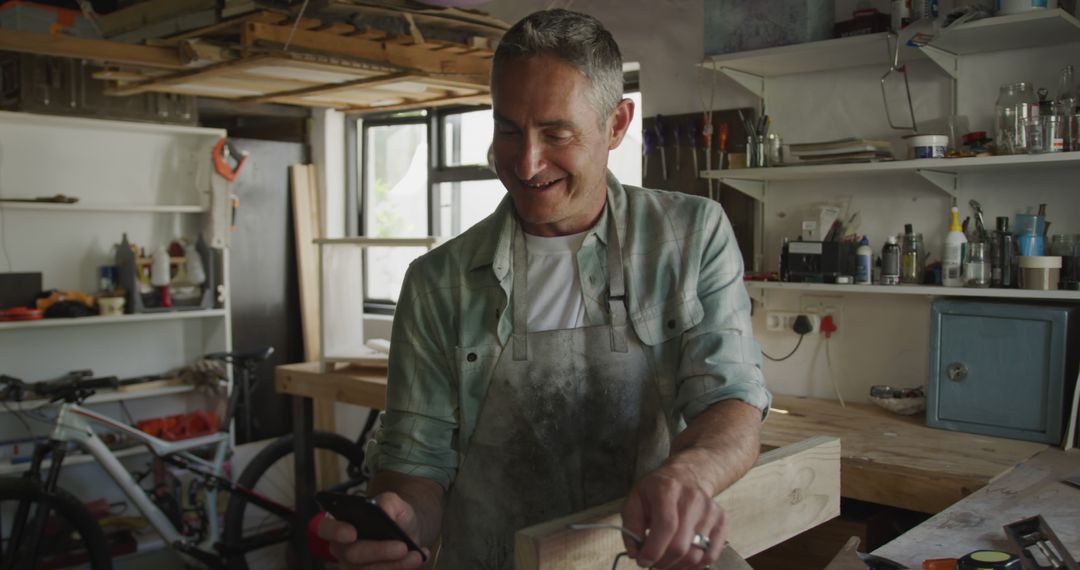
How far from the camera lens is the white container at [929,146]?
9.05 feet

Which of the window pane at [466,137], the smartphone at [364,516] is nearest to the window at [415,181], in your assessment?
the window pane at [466,137]

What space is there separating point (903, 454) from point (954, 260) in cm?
66

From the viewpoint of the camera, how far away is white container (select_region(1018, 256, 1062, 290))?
258 centimetres

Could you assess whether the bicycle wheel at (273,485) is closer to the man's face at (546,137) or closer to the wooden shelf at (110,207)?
the wooden shelf at (110,207)

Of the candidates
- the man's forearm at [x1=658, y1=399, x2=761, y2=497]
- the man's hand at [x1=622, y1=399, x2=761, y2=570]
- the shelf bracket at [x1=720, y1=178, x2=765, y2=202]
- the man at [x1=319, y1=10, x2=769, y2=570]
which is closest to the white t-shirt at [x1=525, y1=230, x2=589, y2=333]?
the man at [x1=319, y1=10, x2=769, y2=570]

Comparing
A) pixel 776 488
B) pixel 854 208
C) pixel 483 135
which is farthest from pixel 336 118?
pixel 776 488

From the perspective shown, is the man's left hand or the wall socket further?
the wall socket

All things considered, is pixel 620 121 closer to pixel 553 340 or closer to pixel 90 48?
pixel 553 340

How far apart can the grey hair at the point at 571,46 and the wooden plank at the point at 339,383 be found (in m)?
2.10

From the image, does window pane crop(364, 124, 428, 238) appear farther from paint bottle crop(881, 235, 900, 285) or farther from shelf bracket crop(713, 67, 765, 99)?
paint bottle crop(881, 235, 900, 285)

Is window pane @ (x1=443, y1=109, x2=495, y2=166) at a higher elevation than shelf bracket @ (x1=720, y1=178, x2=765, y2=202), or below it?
higher

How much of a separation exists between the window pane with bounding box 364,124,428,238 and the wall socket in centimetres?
218

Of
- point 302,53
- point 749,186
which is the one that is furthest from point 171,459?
point 749,186

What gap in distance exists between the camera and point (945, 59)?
9.41 ft
